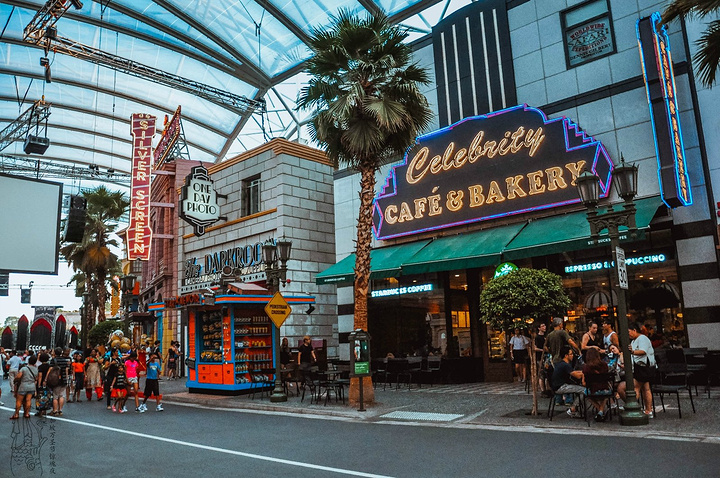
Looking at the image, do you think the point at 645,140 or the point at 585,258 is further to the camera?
the point at 585,258

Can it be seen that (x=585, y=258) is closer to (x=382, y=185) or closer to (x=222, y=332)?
(x=382, y=185)

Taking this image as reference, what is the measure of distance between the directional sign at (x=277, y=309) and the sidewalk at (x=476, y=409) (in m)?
2.30

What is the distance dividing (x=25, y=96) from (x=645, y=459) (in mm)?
42943

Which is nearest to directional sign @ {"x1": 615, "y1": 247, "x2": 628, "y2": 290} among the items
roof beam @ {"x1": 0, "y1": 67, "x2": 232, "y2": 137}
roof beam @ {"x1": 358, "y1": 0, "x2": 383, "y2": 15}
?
roof beam @ {"x1": 358, "y1": 0, "x2": 383, "y2": 15}

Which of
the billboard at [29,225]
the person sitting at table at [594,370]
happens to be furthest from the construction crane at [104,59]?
the person sitting at table at [594,370]

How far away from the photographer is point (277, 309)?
1551cm

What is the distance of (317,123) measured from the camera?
A: 14.9 meters

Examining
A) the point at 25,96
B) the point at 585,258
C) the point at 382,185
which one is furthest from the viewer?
the point at 25,96

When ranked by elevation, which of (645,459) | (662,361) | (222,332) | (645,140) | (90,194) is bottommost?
(645,459)

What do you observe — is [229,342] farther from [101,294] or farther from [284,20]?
[101,294]

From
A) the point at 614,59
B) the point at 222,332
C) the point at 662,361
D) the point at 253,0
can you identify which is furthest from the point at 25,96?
the point at 662,361

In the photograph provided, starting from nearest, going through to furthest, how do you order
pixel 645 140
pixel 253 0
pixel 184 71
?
pixel 645 140 → pixel 253 0 → pixel 184 71

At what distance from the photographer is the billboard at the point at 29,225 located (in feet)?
14.8

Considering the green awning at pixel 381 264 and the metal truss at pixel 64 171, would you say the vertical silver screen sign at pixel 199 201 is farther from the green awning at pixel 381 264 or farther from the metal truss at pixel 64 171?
the metal truss at pixel 64 171
